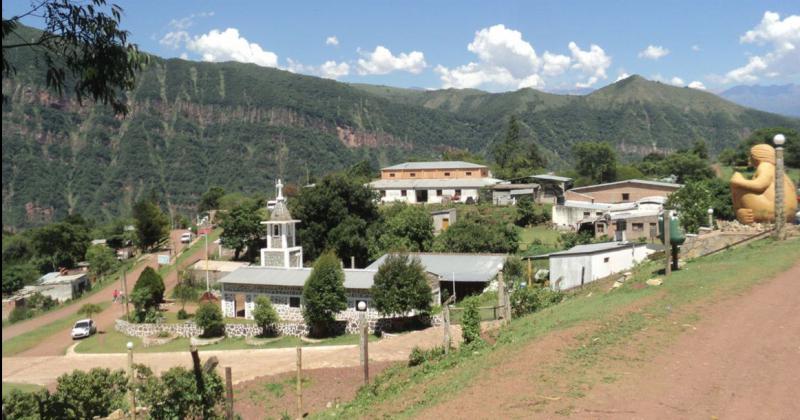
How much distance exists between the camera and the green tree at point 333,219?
39312mm

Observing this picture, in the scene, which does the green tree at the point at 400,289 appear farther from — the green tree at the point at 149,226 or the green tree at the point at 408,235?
the green tree at the point at 149,226

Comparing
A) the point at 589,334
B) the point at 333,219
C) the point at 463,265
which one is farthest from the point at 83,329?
the point at 589,334

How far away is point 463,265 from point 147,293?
15.8 meters

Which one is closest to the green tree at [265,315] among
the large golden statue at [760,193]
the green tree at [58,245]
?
the large golden statue at [760,193]

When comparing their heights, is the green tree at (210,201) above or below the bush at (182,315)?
above

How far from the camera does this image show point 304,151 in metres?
178

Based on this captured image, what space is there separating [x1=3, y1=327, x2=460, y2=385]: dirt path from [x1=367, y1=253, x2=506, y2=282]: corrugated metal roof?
7.65m

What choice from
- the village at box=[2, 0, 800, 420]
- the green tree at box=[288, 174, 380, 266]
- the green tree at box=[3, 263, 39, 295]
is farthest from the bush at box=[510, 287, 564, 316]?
the green tree at box=[3, 263, 39, 295]

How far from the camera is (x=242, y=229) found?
149 ft

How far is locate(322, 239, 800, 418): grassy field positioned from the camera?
35.5ft

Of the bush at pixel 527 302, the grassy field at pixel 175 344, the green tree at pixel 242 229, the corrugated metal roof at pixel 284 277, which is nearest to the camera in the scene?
the bush at pixel 527 302

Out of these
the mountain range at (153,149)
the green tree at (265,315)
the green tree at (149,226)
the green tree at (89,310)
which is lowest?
the green tree at (89,310)

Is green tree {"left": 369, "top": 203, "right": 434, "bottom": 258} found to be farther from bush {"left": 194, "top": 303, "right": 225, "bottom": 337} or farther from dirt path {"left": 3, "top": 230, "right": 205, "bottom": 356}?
dirt path {"left": 3, "top": 230, "right": 205, "bottom": 356}

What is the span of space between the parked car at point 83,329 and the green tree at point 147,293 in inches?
89.9
